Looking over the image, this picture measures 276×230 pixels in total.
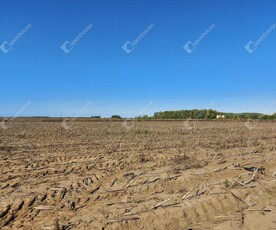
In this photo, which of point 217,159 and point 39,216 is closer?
point 39,216

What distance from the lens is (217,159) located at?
437 inches

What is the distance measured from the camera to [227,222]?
557cm

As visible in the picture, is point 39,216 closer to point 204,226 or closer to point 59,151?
point 204,226

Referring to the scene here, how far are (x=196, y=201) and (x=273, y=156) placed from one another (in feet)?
22.9

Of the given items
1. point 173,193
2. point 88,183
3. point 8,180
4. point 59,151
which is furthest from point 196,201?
point 59,151

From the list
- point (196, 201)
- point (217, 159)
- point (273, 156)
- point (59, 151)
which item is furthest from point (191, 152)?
point (196, 201)

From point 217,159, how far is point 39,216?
23.9 ft

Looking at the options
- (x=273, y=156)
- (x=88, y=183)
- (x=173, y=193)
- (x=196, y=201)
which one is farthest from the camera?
(x=273, y=156)

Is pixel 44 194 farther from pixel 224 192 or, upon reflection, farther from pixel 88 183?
pixel 224 192

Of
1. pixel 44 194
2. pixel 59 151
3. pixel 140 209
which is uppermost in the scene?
pixel 59 151

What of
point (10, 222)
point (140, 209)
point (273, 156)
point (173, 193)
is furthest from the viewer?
point (273, 156)

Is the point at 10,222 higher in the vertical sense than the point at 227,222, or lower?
higher

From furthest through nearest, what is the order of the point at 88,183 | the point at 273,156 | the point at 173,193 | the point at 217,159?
the point at 273,156 < the point at 217,159 < the point at 88,183 < the point at 173,193

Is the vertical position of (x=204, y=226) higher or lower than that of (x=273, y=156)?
lower
